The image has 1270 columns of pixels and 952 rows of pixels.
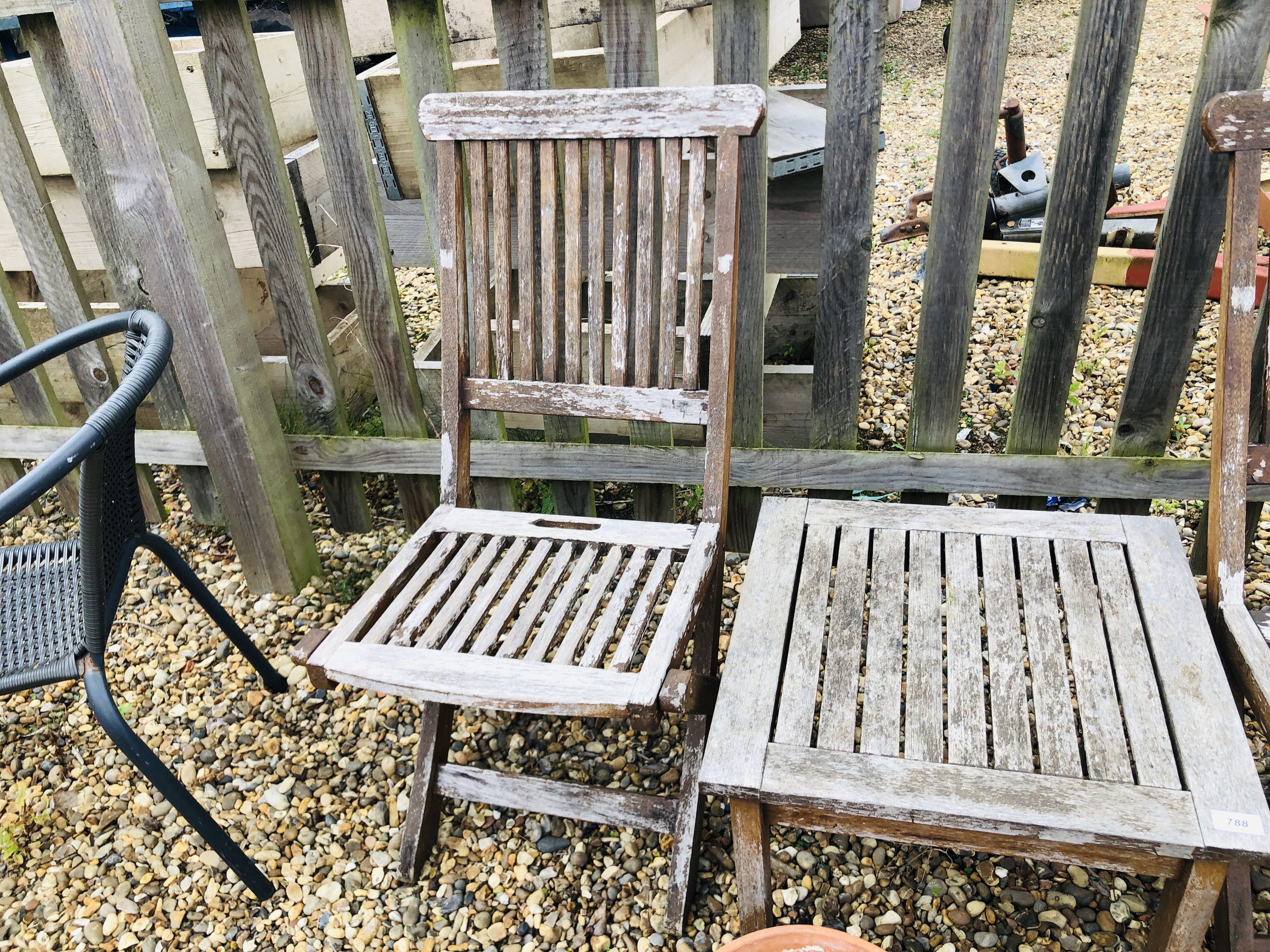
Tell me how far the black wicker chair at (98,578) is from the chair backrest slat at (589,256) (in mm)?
604

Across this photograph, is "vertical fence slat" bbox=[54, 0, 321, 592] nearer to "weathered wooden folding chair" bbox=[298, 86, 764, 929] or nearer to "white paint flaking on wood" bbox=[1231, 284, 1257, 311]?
"weathered wooden folding chair" bbox=[298, 86, 764, 929]

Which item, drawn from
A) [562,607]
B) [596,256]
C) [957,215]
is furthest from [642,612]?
[957,215]

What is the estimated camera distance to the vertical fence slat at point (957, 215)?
1.80m

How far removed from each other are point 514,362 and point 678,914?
4.15 ft

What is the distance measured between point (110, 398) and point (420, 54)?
1046mm

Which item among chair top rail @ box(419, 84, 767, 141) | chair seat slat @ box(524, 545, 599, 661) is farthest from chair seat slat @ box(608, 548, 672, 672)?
chair top rail @ box(419, 84, 767, 141)

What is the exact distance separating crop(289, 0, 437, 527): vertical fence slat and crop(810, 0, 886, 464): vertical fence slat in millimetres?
1065

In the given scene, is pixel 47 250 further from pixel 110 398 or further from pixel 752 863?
pixel 752 863

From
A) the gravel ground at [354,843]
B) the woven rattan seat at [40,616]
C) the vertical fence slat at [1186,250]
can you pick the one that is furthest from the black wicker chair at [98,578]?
the vertical fence slat at [1186,250]

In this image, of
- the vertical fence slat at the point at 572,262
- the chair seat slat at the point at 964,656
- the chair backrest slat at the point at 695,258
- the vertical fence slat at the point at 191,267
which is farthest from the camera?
the vertical fence slat at the point at 191,267

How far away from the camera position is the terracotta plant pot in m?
1.36

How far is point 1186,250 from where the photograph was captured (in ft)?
6.34

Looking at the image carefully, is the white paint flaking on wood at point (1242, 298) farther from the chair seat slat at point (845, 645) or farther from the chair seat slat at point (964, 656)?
the chair seat slat at point (845, 645)

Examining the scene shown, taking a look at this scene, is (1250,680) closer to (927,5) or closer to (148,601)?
(148,601)
